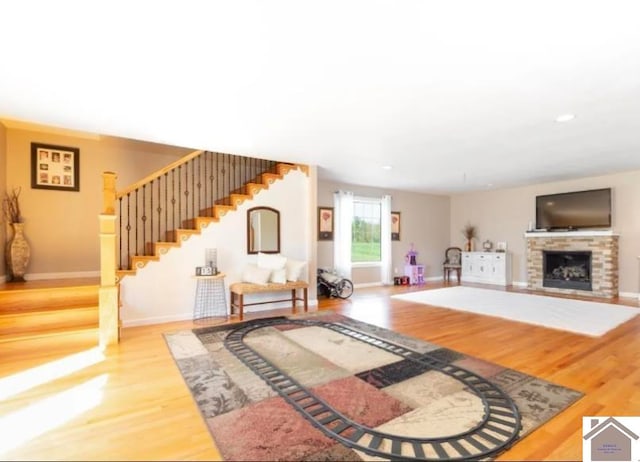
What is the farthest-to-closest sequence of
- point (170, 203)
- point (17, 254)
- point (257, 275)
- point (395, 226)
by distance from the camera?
point (395, 226)
point (170, 203)
point (257, 275)
point (17, 254)

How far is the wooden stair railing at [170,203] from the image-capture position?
12.2 ft

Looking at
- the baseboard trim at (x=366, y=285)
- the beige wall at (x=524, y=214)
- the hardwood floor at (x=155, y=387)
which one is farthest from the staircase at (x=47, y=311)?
the beige wall at (x=524, y=214)

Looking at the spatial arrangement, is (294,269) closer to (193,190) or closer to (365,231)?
(193,190)

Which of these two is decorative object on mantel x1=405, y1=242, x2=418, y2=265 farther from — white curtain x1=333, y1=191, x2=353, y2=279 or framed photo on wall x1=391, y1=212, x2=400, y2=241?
white curtain x1=333, y1=191, x2=353, y2=279

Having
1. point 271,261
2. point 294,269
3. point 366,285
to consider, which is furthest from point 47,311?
point 366,285

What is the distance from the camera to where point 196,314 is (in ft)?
15.2

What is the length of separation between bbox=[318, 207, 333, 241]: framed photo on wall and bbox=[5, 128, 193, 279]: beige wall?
3409 millimetres

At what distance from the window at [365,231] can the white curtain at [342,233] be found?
0.52 metres

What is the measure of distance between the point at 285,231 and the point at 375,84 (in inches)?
129

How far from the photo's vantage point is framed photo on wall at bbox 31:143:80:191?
4766 millimetres

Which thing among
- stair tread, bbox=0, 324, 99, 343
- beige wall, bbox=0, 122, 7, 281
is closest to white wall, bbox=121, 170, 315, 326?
stair tread, bbox=0, 324, 99, 343

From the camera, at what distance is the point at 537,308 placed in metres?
5.12

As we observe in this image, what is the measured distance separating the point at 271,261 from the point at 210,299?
1.10 meters

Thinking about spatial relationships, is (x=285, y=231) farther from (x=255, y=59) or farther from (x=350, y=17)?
(x=350, y=17)
